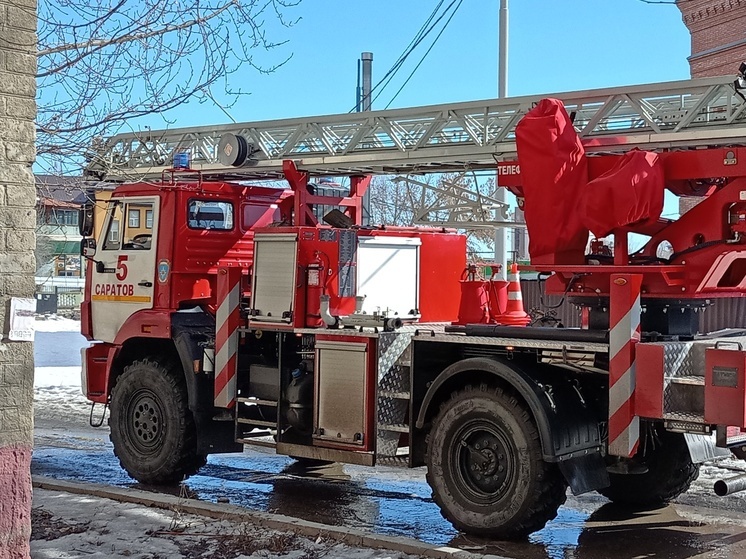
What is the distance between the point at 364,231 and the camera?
30.0 ft

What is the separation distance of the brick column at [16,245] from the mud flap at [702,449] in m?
4.55

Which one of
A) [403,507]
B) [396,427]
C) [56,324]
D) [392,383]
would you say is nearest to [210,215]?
[392,383]

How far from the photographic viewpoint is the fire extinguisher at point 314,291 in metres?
8.70

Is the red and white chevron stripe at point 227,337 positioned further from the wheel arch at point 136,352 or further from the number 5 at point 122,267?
the number 5 at point 122,267

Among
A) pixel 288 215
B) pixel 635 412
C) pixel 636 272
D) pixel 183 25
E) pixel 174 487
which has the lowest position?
pixel 174 487

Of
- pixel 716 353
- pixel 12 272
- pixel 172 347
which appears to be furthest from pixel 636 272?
pixel 172 347

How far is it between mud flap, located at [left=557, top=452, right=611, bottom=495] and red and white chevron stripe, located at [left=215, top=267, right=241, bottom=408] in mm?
3482

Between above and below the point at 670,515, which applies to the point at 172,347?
above

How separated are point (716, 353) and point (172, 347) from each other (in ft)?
17.5

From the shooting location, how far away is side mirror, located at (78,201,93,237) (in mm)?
10008

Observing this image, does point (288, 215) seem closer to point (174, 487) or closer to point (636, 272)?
point (174, 487)

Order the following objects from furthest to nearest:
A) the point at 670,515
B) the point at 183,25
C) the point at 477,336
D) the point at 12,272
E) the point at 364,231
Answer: the point at 364,231 < the point at 670,515 < the point at 477,336 < the point at 183,25 < the point at 12,272

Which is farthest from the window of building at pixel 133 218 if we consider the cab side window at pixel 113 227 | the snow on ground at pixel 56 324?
the snow on ground at pixel 56 324

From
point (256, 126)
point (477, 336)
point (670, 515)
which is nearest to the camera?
point (477, 336)
